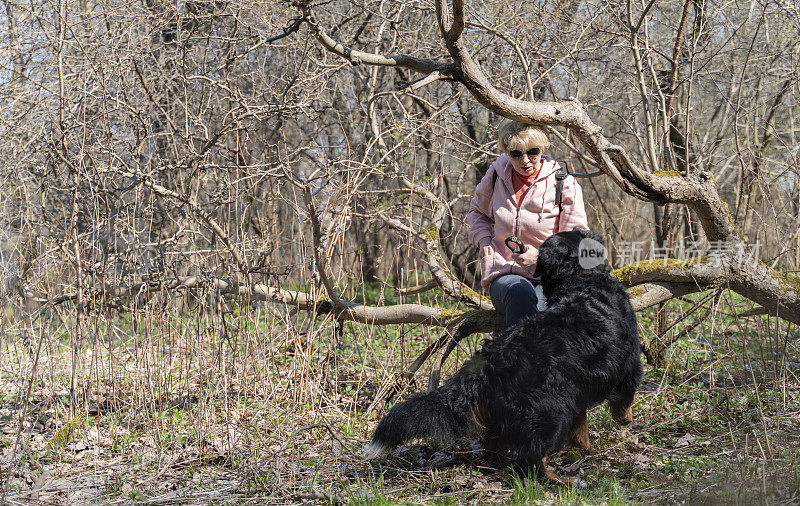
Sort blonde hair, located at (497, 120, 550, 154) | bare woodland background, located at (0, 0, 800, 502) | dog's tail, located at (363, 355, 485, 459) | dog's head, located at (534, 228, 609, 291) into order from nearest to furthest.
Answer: dog's tail, located at (363, 355, 485, 459) → dog's head, located at (534, 228, 609, 291) → blonde hair, located at (497, 120, 550, 154) → bare woodland background, located at (0, 0, 800, 502)

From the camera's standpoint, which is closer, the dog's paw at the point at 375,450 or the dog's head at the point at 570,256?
the dog's paw at the point at 375,450

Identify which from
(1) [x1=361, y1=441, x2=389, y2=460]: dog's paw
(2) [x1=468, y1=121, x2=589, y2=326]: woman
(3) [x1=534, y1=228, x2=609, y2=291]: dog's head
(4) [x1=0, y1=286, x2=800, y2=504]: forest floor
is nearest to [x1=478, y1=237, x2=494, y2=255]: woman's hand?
(2) [x1=468, y1=121, x2=589, y2=326]: woman

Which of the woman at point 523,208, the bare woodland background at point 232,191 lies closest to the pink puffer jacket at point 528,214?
the woman at point 523,208

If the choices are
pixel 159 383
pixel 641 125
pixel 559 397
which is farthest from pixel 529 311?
pixel 641 125

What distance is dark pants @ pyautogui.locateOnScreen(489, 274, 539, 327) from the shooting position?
3441 mm

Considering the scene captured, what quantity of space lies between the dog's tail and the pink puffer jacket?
2.56 feet

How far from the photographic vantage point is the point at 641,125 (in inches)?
378

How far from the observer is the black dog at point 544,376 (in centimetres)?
305

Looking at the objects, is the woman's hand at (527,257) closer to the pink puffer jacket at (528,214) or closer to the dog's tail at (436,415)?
the pink puffer jacket at (528,214)

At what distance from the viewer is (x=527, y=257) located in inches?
148

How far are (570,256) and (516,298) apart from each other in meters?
0.38

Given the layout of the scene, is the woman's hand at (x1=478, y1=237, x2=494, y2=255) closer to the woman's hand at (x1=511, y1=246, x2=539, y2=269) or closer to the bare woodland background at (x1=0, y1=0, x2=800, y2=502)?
the woman's hand at (x1=511, y1=246, x2=539, y2=269)

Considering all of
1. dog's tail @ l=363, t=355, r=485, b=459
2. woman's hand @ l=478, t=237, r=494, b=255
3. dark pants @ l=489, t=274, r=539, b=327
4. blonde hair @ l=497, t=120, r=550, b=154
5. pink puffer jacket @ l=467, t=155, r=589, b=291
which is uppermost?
blonde hair @ l=497, t=120, r=550, b=154

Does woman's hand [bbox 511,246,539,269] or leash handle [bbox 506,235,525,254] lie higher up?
leash handle [bbox 506,235,525,254]
